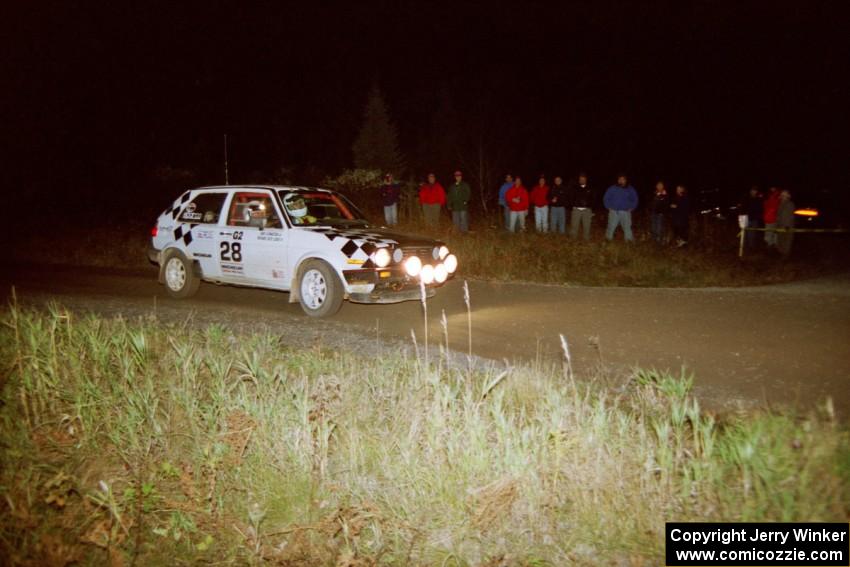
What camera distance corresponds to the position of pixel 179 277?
1062 cm

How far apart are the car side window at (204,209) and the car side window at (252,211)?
34cm

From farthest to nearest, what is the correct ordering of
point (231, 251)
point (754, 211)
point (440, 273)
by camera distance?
point (754, 211), point (231, 251), point (440, 273)

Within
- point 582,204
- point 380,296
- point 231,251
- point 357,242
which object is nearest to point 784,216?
point 582,204

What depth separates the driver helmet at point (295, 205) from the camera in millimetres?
9430

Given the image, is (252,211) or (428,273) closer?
(428,273)

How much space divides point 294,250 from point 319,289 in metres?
0.65

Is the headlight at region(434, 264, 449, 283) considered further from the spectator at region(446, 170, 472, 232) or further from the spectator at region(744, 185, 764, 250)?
the spectator at region(744, 185, 764, 250)

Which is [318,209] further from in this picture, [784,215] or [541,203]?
[784,215]

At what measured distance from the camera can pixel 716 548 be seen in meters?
3.18

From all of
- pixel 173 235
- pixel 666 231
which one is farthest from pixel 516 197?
pixel 173 235

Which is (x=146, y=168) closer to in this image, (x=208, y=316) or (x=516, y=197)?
(x=516, y=197)

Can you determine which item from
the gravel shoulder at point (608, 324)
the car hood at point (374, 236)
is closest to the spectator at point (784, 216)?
the gravel shoulder at point (608, 324)

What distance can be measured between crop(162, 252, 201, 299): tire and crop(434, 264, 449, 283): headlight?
4022mm

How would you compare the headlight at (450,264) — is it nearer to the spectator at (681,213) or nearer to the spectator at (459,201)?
the spectator at (459,201)
